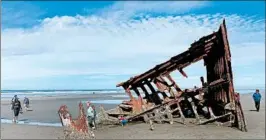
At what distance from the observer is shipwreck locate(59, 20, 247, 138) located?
50.3ft

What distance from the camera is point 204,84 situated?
1658 cm

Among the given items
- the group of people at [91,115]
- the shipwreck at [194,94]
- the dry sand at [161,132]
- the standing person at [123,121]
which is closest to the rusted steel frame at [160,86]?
the shipwreck at [194,94]

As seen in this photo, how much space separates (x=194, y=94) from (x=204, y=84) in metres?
0.64

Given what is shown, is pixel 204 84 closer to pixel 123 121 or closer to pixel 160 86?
pixel 160 86

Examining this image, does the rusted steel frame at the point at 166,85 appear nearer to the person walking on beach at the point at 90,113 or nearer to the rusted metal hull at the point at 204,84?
the rusted metal hull at the point at 204,84

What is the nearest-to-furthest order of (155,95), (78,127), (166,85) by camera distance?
1. (78,127)
2. (166,85)
3. (155,95)

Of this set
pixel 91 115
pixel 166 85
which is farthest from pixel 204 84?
pixel 91 115

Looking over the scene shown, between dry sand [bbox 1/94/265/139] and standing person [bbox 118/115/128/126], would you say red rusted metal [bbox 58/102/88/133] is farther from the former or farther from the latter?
standing person [bbox 118/115/128/126]

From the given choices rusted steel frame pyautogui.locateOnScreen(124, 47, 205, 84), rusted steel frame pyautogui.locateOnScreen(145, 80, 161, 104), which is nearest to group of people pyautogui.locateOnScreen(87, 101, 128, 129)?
rusted steel frame pyautogui.locateOnScreen(124, 47, 205, 84)

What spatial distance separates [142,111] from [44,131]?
4.61 metres

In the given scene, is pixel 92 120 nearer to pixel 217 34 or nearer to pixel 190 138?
pixel 190 138

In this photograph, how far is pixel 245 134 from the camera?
1345cm

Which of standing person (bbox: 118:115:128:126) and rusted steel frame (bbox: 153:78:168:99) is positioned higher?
rusted steel frame (bbox: 153:78:168:99)

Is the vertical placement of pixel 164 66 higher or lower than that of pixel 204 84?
higher
